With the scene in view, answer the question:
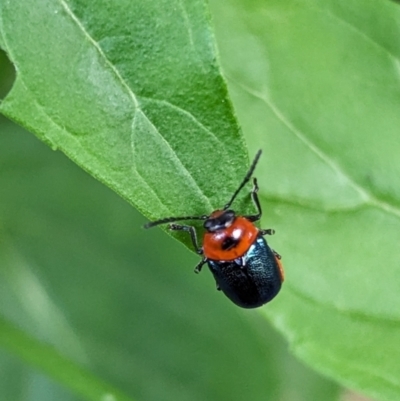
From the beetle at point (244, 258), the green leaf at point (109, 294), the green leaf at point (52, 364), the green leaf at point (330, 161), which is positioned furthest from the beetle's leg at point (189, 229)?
the green leaf at point (109, 294)

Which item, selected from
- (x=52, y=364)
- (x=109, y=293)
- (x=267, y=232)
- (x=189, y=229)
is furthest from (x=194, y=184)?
(x=109, y=293)

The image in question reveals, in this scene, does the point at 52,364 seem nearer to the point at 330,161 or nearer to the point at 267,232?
the point at 267,232

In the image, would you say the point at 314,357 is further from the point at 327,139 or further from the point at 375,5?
the point at 375,5

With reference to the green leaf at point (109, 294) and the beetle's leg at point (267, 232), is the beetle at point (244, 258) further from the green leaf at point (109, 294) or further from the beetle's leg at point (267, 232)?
the green leaf at point (109, 294)

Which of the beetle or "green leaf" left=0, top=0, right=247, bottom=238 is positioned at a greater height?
the beetle

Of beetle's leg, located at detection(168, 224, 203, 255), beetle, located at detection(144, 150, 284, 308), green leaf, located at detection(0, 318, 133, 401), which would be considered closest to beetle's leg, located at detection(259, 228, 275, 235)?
beetle, located at detection(144, 150, 284, 308)

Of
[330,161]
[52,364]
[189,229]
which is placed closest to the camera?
[189,229]

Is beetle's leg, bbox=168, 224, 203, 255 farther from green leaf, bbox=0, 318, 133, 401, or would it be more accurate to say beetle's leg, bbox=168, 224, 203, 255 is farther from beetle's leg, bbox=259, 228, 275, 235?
green leaf, bbox=0, 318, 133, 401
